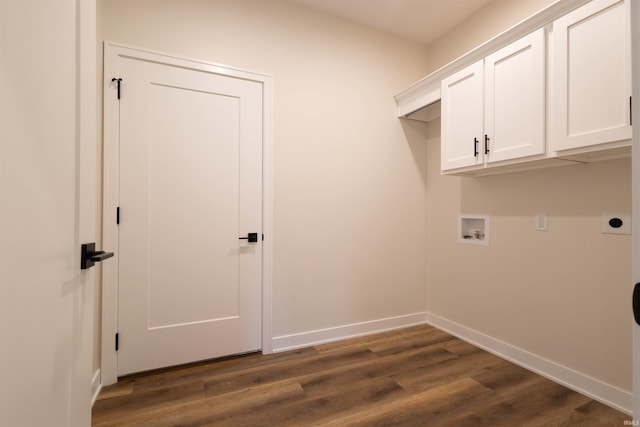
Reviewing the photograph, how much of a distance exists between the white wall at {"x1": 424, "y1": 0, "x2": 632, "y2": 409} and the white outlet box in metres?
0.03

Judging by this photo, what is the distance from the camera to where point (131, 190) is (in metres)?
2.02

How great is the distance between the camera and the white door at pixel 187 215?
2.03m

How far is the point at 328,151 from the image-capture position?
2668 millimetres

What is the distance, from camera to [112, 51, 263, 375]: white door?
6.64 ft

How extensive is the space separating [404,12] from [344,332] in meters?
3.07

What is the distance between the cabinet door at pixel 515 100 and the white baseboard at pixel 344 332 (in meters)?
1.81

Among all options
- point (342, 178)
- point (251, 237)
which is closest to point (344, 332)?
point (251, 237)

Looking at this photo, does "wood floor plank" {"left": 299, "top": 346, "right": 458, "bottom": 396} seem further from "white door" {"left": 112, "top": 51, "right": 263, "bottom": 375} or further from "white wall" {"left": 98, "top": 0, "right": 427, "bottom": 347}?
"white door" {"left": 112, "top": 51, "right": 263, "bottom": 375}

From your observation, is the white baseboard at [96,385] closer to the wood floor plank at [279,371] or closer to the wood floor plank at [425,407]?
the wood floor plank at [279,371]

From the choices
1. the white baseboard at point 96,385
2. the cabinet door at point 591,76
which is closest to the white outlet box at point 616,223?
the cabinet door at point 591,76

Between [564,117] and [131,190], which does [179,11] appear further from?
[564,117]

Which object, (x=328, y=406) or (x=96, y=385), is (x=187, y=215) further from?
(x=328, y=406)

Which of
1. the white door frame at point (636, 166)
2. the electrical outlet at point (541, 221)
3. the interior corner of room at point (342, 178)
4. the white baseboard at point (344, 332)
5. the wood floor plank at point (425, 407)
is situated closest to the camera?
the white door frame at point (636, 166)

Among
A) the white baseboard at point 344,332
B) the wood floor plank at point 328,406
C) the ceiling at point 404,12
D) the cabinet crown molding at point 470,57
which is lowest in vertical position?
the wood floor plank at point 328,406
